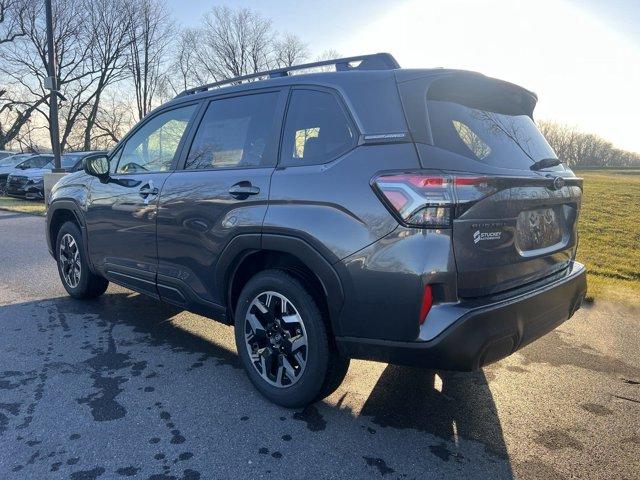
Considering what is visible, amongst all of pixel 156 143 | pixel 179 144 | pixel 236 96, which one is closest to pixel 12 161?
pixel 156 143

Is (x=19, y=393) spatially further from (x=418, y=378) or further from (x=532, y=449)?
(x=532, y=449)

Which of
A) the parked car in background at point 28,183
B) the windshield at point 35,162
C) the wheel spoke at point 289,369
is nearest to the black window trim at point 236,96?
the wheel spoke at point 289,369

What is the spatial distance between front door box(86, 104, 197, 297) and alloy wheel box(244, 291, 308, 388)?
1134mm

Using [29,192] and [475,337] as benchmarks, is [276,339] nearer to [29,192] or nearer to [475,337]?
[475,337]

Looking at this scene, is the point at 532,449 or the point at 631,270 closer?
the point at 532,449

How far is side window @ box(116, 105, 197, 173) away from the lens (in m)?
3.75

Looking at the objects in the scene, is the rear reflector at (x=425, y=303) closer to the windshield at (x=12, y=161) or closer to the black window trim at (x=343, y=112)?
the black window trim at (x=343, y=112)

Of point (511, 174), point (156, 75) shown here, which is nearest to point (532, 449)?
point (511, 174)

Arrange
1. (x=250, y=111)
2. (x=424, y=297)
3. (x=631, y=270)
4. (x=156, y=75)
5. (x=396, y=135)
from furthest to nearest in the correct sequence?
(x=156, y=75) → (x=631, y=270) → (x=250, y=111) → (x=396, y=135) → (x=424, y=297)

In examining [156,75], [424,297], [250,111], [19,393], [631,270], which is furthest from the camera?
[156,75]

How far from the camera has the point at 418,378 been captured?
10.9 feet

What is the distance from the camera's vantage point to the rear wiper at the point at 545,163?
2.74 meters

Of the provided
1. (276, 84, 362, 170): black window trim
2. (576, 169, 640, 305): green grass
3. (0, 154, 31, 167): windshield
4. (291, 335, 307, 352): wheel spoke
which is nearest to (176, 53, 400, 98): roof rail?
(276, 84, 362, 170): black window trim

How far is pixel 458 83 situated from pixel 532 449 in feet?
6.39
